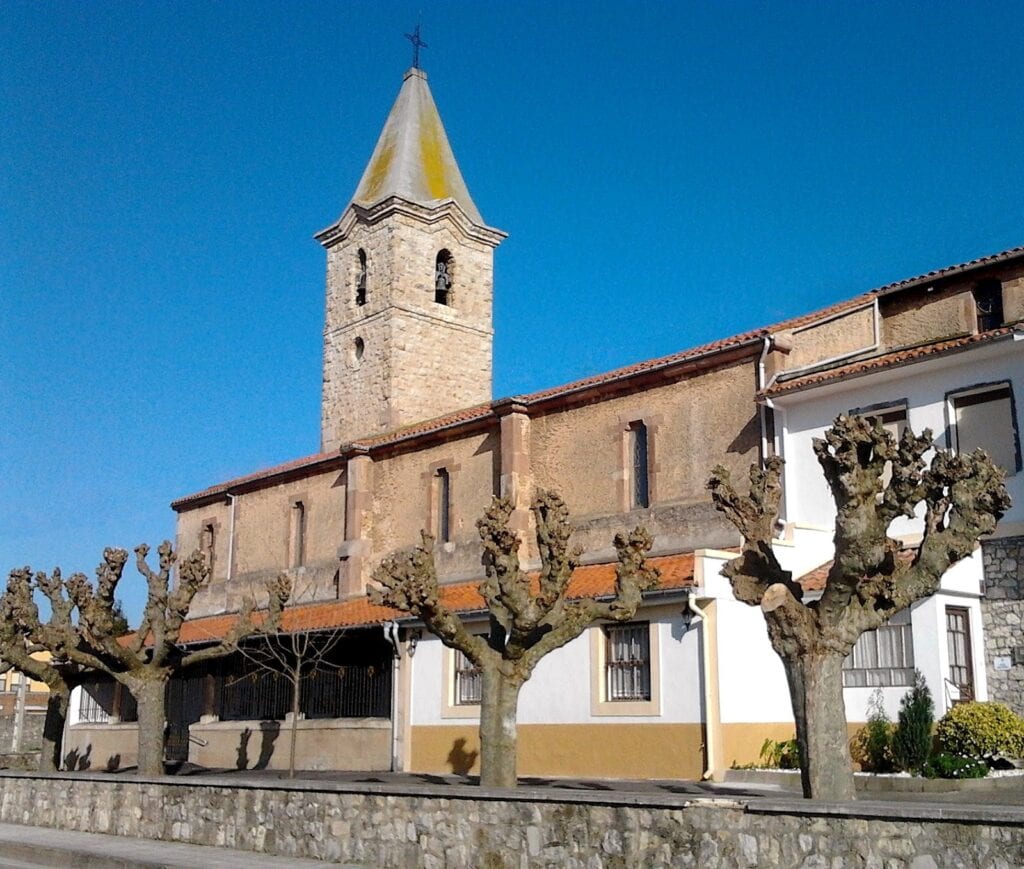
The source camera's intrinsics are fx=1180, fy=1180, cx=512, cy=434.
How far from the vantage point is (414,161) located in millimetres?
43469

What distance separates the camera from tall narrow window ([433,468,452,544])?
101 feet

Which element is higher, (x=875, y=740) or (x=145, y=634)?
(x=145, y=634)

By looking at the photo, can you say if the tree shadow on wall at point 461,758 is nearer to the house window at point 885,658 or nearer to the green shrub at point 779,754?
the green shrub at point 779,754

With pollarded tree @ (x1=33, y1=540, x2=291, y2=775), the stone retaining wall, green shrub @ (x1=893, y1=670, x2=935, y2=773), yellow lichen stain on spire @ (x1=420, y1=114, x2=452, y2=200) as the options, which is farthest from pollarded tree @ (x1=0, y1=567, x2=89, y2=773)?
yellow lichen stain on spire @ (x1=420, y1=114, x2=452, y2=200)

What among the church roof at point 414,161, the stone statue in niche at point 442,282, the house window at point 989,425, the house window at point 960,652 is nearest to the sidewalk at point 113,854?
the house window at point 960,652

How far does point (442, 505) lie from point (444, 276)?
13.8 metres

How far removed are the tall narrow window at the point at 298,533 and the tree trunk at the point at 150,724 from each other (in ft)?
46.1

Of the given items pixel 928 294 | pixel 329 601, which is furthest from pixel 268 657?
pixel 928 294

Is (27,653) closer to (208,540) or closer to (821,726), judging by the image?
(208,540)

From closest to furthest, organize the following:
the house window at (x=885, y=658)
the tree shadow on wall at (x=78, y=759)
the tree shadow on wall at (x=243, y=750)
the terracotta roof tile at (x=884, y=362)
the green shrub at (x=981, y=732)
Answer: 1. the green shrub at (x=981, y=732)
2. the house window at (x=885, y=658)
3. the terracotta roof tile at (x=884, y=362)
4. the tree shadow on wall at (x=243, y=750)
5. the tree shadow on wall at (x=78, y=759)

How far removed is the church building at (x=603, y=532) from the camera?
64.5 feet

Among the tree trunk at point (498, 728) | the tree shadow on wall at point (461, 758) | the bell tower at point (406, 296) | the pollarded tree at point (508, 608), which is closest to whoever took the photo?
the tree trunk at point (498, 728)

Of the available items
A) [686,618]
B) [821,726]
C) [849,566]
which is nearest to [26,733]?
[686,618]

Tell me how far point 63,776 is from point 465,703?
7.79 m
